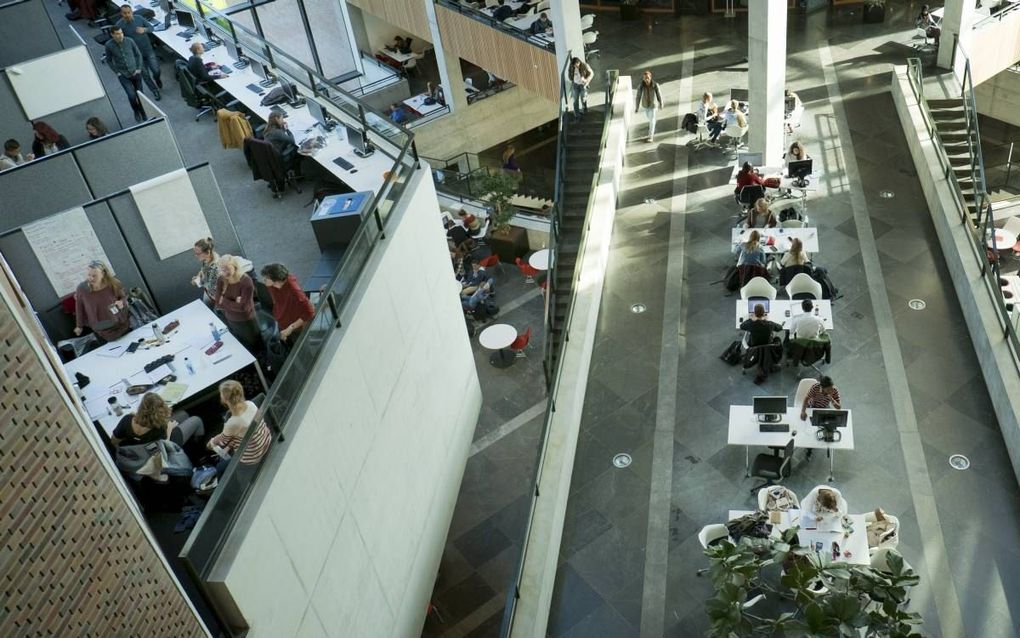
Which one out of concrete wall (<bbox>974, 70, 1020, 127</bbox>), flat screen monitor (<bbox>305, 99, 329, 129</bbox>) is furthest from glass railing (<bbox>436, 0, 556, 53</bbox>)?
concrete wall (<bbox>974, 70, 1020, 127</bbox>)

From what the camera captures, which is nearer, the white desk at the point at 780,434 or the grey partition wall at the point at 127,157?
the white desk at the point at 780,434

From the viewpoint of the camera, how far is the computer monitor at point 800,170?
39.2ft

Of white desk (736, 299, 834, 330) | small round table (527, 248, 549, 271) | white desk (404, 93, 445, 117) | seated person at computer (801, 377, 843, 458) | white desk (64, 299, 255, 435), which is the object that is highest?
white desk (64, 299, 255, 435)

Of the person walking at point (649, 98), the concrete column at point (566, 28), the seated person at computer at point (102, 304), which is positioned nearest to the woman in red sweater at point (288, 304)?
the seated person at computer at point (102, 304)

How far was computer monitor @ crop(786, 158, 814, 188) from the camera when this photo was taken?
12.0m

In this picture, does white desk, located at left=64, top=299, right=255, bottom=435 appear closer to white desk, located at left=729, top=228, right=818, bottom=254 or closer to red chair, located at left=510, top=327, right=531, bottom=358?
red chair, located at left=510, top=327, right=531, bottom=358

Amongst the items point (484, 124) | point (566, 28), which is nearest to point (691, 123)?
point (566, 28)

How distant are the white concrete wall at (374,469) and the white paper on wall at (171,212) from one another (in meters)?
2.84

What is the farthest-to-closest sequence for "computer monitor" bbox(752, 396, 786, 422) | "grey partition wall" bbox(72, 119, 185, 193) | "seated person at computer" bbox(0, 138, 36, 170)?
"seated person at computer" bbox(0, 138, 36, 170), "grey partition wall" bbox(72, 119, 185, 193), "computer monitor" bbox(752, 396, 786, 422)

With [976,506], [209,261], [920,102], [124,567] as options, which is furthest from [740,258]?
[124,567]

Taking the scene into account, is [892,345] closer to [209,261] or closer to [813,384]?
[813,384]

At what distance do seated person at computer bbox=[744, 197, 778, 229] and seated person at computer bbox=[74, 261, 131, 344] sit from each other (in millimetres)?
7708

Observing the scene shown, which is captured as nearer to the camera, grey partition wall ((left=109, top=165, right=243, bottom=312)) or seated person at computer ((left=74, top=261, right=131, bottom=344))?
seated person at computer ((left=74, top=261, right=131, bottom=344))

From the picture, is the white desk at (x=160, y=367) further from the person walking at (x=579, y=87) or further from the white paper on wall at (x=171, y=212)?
the person walking at (x=579, y=87)
